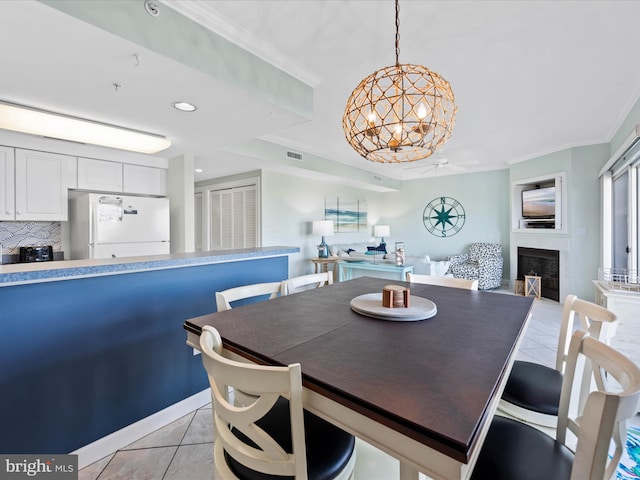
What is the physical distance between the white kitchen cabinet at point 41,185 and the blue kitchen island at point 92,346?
75.9 inches

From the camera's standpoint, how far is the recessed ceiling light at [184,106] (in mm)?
2271

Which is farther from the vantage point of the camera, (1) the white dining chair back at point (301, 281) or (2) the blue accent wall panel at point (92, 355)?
(1) the white dining chair back at point (301, 281)

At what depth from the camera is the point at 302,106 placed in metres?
2.60

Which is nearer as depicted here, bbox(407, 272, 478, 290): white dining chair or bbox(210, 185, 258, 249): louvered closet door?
bbox(407, 272, 478, 290): white dining chair

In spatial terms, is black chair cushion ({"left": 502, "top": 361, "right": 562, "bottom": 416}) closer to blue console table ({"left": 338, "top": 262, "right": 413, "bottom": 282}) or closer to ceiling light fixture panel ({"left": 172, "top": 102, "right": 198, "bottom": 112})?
ceiling light fixture panel ({"left": 172, "top": 102, "right": 198, "bottom": 112})

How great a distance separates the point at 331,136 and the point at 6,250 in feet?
13.3

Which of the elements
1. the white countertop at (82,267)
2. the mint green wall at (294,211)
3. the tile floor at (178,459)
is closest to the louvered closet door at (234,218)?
the mint green wall at (294,211)

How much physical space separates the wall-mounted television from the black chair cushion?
4698 mm

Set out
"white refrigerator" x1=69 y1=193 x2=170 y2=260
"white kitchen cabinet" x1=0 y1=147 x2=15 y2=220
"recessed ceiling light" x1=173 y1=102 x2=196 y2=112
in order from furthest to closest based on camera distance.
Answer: "white refrigerator" x1=69 y1=193 x2=170 y2=260 < "white kitchen cabinet" x1=0 y1=147 x2=15 y2=220 < "recessed ceiling light" x1=173 y1=102 x2=196 y2=112

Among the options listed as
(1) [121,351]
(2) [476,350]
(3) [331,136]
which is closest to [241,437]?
(2) [476,350]

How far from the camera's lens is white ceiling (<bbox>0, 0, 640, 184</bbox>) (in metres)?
1.66

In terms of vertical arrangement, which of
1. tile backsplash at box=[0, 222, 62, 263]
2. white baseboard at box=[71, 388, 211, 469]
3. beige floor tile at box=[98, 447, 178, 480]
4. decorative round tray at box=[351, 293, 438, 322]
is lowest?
beige floor tile at box=[98, 447, 178, 480]

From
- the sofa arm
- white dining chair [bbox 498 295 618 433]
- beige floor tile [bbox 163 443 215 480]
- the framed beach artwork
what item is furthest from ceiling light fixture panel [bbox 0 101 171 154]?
the sofa arm

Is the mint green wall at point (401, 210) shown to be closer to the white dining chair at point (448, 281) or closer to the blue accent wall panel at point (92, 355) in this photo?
the blue accent wall panel at point (92, 355)
